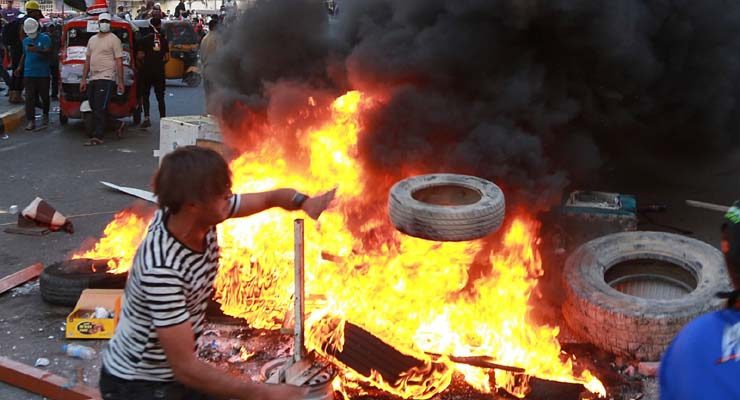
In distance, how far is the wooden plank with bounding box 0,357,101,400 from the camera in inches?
177

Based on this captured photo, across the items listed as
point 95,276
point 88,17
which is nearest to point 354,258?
point 95,276

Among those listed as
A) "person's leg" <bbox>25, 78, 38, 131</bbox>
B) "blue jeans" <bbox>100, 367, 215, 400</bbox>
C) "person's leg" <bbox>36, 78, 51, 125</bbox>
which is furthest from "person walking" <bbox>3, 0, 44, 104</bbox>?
"blue jeans" <bbox>100, 367, 215, 400</bbox>

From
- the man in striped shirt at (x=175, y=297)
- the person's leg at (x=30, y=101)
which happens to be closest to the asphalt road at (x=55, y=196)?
the person's leg at (x=30, y=101)

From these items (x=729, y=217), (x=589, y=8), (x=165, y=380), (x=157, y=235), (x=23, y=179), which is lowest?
(x=23, y=179)

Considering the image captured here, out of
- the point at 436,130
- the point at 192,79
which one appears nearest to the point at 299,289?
the point at 436,130

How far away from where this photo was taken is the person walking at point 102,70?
1174cm

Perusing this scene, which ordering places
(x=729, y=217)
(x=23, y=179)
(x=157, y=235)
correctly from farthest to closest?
(x=23, y=179), (x=157, y=235), (x=729, y=217)

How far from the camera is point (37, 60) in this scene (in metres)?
12.7

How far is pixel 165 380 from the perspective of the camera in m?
2.78

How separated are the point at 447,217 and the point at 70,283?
3.34 m

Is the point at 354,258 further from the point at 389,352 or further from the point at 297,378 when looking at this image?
the point at 297,378

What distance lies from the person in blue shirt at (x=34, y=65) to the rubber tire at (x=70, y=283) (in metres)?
8.03

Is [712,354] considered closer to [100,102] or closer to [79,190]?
[79,190]

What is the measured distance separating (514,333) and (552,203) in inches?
76.6
